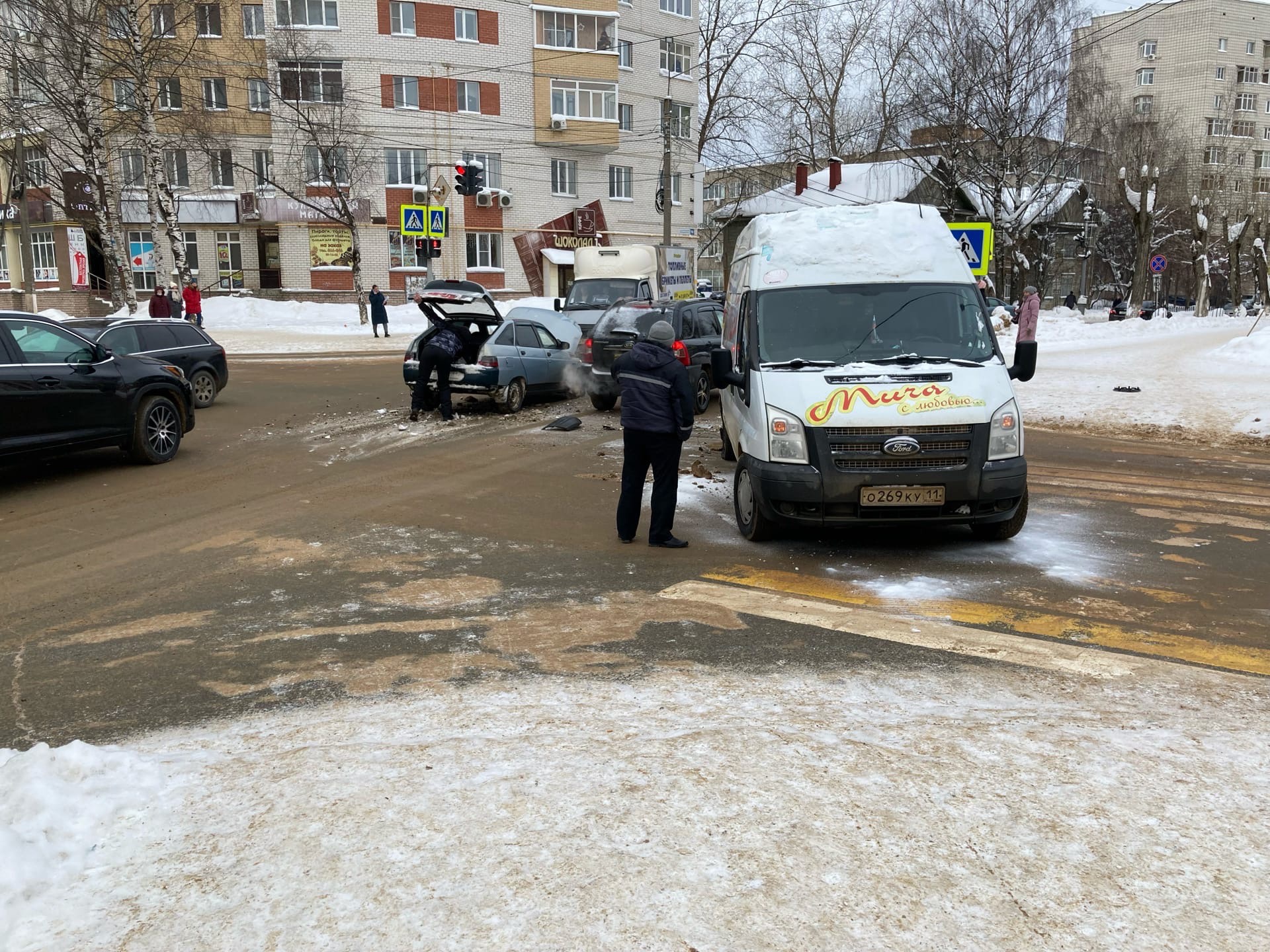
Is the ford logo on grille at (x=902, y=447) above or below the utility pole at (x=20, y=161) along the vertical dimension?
below

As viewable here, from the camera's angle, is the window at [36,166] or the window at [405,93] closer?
the window at [36,166]

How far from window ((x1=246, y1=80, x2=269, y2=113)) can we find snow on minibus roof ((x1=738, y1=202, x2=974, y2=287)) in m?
42.2

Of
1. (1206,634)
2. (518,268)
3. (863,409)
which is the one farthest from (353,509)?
(518,268)

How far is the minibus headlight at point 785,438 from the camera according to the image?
697 cm

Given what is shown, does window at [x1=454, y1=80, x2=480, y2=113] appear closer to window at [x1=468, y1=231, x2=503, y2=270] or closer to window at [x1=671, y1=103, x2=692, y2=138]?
window at [x1=468, y1=231, x2=503, y2=270]

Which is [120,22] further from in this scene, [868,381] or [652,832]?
[652,832]

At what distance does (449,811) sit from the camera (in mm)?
3283

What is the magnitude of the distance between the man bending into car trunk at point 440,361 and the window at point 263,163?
111ft

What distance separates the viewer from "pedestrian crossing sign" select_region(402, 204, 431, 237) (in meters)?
28.1

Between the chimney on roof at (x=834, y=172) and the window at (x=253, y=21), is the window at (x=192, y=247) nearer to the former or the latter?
the window at (x=253, y=21)

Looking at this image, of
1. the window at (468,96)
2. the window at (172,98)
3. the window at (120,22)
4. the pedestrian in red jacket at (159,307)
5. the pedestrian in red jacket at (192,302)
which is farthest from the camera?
the window at (468,96)

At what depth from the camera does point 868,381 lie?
7098 millimetres

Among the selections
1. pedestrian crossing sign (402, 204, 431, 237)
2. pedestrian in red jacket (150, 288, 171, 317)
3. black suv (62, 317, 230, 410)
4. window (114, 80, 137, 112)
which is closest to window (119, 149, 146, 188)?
window (114, 80, 137, 112)

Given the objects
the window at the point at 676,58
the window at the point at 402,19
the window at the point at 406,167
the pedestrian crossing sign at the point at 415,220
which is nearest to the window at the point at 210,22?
the window at the point at 402,19
